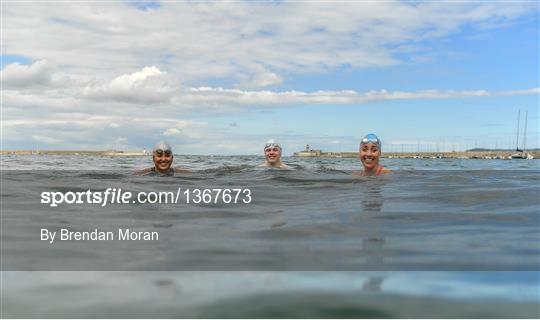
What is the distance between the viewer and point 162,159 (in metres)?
16.7

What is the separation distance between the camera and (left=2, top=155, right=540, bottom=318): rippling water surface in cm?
378

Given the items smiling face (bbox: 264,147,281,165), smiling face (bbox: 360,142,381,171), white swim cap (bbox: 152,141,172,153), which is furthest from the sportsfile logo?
smiling face (bbox: 264,147,281,165)

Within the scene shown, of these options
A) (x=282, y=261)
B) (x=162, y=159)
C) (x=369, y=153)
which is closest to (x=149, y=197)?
(x=162, y=159)

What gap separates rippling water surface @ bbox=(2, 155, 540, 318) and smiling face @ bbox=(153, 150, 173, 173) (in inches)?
268

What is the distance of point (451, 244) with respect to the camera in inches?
235

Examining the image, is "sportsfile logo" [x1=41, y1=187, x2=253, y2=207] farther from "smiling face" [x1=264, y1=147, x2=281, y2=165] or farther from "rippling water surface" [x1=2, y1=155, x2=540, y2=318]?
"smiling face" [x1=264, y1=147, x2=281, y2=165]

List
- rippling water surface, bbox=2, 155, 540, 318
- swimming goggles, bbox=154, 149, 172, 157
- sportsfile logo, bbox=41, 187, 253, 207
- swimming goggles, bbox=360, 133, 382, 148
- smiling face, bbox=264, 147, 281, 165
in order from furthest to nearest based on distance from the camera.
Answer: smiling face, bbox=264, 147, 281, 165
swimming goggles, bbox=154, 149, 172, 157
swimming goggles, bbox=360, 133, 382, 148
sportsfile logo, bbox=41, 187, 253, 207
rippling water surface, bbox=2, 155, 540, 318

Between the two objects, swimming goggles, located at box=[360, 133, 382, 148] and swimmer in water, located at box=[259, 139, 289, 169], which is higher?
swimming goggles, located at box=[360, 133, 382, 148]

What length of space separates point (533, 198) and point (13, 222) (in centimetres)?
1015

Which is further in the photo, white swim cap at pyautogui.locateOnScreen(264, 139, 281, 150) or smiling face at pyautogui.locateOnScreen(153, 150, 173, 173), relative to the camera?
white swim cap at pyautogui.locateOnScreen(264, 139, 281, 150)

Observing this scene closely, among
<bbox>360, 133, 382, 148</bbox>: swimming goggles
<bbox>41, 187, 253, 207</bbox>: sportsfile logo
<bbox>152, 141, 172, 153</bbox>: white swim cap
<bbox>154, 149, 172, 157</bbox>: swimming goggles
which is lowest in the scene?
<bbox>41, 187, 253, 207</bbox>: sportsfile logo

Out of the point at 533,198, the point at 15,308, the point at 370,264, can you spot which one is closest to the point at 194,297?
the point at 15,308

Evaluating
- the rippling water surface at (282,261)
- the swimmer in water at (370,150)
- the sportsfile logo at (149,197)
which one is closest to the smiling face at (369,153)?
the swimmer in water at (370,150)

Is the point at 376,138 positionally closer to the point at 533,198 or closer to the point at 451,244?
the point at 533,198
